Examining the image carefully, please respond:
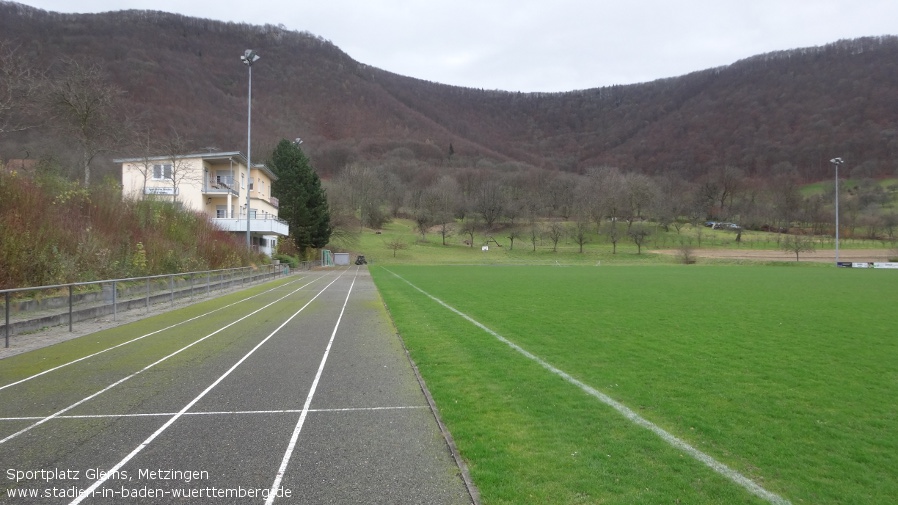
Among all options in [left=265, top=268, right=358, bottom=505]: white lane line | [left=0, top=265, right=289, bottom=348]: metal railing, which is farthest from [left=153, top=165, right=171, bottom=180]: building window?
[left=265, top=268, right=358, bottom=505]: white lane line

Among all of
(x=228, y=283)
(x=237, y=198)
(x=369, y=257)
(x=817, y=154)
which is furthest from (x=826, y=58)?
(x=228, y=283)

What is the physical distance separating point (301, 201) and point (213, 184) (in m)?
11.2

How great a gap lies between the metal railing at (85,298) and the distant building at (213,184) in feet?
72.1

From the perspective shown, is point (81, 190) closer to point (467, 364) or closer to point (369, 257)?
point (467, 364)

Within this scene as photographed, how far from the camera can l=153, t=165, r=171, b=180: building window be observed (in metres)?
42.5

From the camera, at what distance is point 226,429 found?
5.23 m

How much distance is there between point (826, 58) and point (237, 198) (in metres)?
207

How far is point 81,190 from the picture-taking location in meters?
19.1

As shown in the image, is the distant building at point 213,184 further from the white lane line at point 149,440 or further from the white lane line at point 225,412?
the white lane line at point 225,412

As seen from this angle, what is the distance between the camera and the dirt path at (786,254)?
215 ft

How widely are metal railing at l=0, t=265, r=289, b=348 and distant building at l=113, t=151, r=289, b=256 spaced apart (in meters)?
22.0

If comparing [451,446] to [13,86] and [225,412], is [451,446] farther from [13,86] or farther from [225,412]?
[13,86]

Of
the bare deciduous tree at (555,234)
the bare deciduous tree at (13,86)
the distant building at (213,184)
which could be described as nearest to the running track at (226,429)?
the bare deciduous tree at (13,86)

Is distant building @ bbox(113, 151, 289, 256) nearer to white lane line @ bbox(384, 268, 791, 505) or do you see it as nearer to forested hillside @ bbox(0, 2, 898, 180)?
white lane line @ bbox(384, 268, 791, 505)
